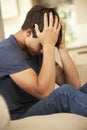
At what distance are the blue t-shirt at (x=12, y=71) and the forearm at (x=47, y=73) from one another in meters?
0.09

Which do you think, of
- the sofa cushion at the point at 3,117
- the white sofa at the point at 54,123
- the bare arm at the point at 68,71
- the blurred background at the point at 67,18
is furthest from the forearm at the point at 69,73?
the blurred background at the point at 67,18

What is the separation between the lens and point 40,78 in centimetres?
141

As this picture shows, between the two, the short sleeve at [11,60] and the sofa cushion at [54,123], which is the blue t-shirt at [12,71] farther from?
the sofa cushion at [54,123]

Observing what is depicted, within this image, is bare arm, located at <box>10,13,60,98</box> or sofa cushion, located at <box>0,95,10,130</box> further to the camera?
bare arm, located at <box>10,13,60,98</box>

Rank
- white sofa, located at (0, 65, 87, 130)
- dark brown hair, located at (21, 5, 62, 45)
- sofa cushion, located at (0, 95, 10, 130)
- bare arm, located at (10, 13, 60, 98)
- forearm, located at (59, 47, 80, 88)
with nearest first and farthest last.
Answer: sofa cushion, located at (0, 95, 10, 130) < white sofa, located at (0, 65, 87, 130) < bare arm, located at (10, 13, 60, 98) < dark brown hair, located at (21, 5, 62, 45) < forearm, located at (59, 47, 80, 88)

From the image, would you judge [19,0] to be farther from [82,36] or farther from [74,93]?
[74,93]

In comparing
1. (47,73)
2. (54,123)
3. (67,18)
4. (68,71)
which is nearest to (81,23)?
(67,18)

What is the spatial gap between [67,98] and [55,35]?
0.41m

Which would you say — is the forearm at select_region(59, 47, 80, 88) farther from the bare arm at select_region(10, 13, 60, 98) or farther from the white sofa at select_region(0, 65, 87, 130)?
the white sofa at select_region(0, 65, 87, 130)

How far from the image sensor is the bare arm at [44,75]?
1.39m

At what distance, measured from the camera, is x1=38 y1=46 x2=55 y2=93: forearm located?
140 centimetres

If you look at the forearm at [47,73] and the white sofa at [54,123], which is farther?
the forearm at [47,73]

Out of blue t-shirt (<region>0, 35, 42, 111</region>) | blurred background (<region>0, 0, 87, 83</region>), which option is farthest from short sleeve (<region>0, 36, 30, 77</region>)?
blurred background (<region>0, 0, 87, 83</region>)

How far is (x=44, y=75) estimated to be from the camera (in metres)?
1.41
